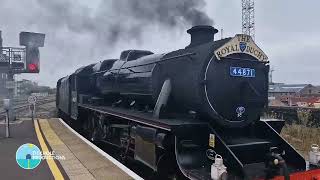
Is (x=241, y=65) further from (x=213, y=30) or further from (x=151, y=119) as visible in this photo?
(x=151, y=119)

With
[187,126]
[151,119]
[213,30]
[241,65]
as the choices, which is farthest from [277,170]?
[213,30]

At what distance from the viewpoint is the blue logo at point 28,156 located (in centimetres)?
794

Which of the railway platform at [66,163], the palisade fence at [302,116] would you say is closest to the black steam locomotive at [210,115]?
the railway platform at [66,163]

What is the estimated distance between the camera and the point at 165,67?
7.61m

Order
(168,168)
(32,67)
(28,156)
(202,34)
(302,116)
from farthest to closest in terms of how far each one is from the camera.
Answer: (32,67), (302,116), (28,156), (202,34), (168,168)

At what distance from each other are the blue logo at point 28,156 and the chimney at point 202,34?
177 inches

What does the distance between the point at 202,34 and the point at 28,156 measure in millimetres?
5566

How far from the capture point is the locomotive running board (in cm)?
570

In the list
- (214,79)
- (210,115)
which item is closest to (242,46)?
(214,79)

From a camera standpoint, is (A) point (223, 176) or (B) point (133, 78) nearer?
(A) point (223, 176)

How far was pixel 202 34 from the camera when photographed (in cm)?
731

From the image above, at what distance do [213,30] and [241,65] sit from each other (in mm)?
1261

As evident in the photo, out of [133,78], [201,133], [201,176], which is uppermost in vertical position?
[133,78]

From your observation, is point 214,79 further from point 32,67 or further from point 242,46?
point 32,67
